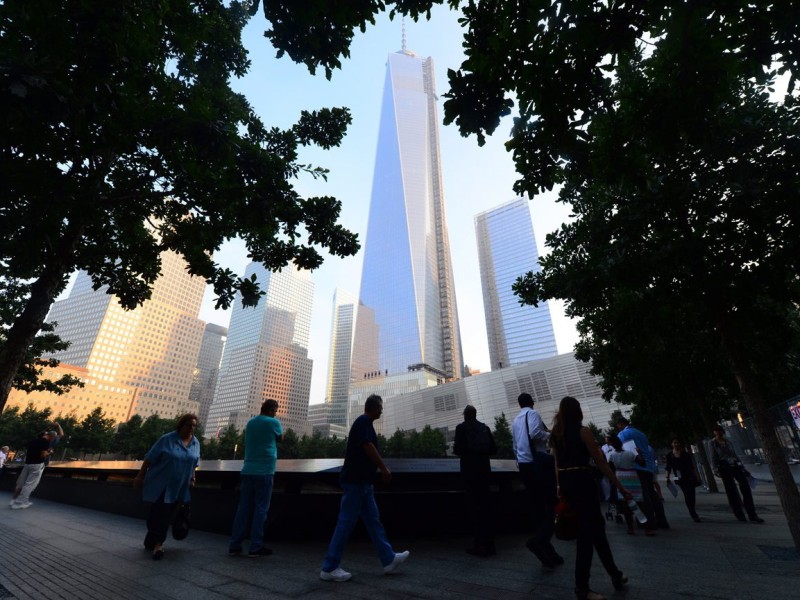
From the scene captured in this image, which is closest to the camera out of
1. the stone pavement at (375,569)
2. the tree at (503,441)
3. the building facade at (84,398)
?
the stone pavement at (375,569)

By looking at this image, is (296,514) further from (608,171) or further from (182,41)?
(182,41)

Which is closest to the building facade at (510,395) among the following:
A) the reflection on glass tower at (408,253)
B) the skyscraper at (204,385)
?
the reflection on glass tower at (408,253)

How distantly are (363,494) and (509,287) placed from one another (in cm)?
13559

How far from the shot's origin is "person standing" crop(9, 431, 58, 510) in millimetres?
8625

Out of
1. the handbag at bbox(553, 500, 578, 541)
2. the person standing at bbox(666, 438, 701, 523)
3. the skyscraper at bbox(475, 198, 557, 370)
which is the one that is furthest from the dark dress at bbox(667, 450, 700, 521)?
the skyscraper at bbox(475, 198, 557, 370)

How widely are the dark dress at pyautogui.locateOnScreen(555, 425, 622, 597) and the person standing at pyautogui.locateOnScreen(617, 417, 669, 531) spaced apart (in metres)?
4.25

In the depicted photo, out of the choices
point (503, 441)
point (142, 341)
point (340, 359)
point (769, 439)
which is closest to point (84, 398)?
point (142, 341)

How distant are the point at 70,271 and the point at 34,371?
15331 millimetres

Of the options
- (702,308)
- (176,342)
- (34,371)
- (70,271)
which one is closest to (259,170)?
(70,271)

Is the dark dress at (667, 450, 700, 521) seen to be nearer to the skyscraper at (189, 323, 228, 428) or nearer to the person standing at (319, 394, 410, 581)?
the person standing at (319, 394, 410, 581)

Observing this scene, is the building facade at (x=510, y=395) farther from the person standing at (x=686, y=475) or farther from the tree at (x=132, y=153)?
the tree at (x=132, y=153)

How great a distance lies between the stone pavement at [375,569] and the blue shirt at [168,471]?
0.64m

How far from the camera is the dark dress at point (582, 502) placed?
309 centimetres

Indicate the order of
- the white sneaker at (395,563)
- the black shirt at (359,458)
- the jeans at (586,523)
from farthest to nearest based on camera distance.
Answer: the black shirt at (359,458) < the white sneaker at (395,563) < the jeans at (586,523)
